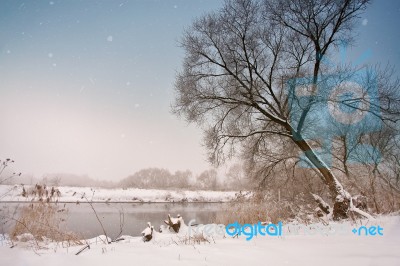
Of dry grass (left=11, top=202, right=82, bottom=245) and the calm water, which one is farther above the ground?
dry grass (left=11, top=202, right=82, bottom=245)

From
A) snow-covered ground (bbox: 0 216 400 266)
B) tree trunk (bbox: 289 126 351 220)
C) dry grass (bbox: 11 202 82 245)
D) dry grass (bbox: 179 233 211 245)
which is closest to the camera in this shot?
snow-covered ground (bbox: 0 216 400 266)

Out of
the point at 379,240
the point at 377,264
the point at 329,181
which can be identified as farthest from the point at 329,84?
the point at 377,264

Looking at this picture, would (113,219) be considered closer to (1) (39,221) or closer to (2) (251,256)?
(1) (39,221)

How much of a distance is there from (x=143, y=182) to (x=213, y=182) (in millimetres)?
21502

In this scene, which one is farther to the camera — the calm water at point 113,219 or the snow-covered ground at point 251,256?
the calm water at point 113,219

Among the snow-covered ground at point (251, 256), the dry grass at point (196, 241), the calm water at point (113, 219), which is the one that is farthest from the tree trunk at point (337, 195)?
the dry grass at point (196, 241)

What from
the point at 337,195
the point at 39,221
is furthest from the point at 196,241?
the point at 337,195

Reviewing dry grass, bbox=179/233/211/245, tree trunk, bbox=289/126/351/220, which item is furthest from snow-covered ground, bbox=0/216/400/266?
tree trunk, bbox=289/126/351/220

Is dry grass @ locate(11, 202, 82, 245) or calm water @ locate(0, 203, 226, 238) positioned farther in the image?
calm water @ locate(0, 203, 226, 238)

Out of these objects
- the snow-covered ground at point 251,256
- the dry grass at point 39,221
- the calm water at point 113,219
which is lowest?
the calm water at point 113,219

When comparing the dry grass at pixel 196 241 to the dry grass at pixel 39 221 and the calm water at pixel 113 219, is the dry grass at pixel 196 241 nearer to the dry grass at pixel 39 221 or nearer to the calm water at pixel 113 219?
the calm water at pixel 113 219

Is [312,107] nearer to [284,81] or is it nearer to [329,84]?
[329,84]

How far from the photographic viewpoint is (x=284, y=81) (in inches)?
386

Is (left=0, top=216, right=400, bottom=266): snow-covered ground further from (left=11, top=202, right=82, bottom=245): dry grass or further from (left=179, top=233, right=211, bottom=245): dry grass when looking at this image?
(left=11, top=202, right=82, bottom=245): dry grass
